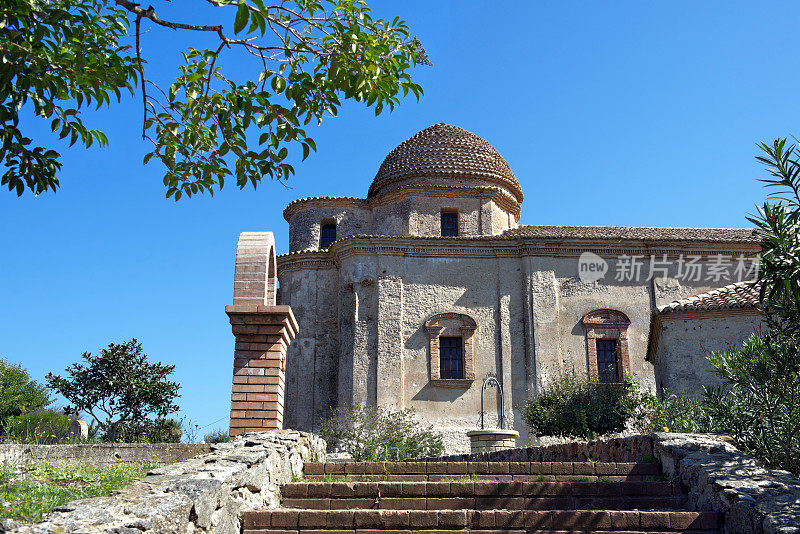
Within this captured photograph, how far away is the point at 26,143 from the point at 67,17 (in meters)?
1.25

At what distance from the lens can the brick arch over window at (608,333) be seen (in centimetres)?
2189

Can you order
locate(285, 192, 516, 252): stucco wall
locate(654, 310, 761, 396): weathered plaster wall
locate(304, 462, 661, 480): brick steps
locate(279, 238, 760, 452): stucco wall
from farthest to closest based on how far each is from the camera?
locate(285, 192, 516, 252): stucco wall
locate(279, 238, 760, 452): stucco wall
locate(654, 310, 761, 396): weathered plaster wall
locate(304, 462, 661, 480): brick steps

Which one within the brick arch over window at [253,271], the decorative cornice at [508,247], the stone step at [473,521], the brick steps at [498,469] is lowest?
the stone step at [473,521]

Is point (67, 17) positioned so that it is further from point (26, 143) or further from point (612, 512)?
point (612, 512)

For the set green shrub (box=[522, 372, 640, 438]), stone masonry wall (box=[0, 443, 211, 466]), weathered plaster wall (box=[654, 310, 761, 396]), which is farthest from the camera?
weathered plaster wall (box=[654, 310, 761, 396])

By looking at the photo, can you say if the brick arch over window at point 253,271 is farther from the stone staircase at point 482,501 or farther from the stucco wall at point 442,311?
→ the stucco wall at point 442,311

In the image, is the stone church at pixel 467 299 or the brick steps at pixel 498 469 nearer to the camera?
the brick steps at pixel 498 469

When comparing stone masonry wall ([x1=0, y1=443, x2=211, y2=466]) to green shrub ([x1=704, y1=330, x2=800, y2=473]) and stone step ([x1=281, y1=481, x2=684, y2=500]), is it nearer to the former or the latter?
stone step ([x1=281, y1=481, x2=684, y2=500])

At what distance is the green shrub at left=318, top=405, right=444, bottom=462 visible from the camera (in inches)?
565

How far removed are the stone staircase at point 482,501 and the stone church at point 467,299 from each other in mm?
12476

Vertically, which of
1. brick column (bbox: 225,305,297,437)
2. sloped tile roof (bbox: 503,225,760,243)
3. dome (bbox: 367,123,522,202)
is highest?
dome (bbox: 367,123,522,202)

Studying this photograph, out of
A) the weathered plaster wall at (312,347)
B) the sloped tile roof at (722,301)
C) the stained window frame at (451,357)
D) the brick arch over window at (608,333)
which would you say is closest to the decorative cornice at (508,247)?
the weathered plaster wall at (312,347)

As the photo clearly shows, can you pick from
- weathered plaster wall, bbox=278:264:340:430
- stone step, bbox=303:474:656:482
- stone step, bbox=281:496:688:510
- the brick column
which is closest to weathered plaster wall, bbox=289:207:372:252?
weathered plaster wall, bbox=278:264:340:430

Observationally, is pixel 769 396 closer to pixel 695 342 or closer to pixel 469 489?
pixel 469 489
